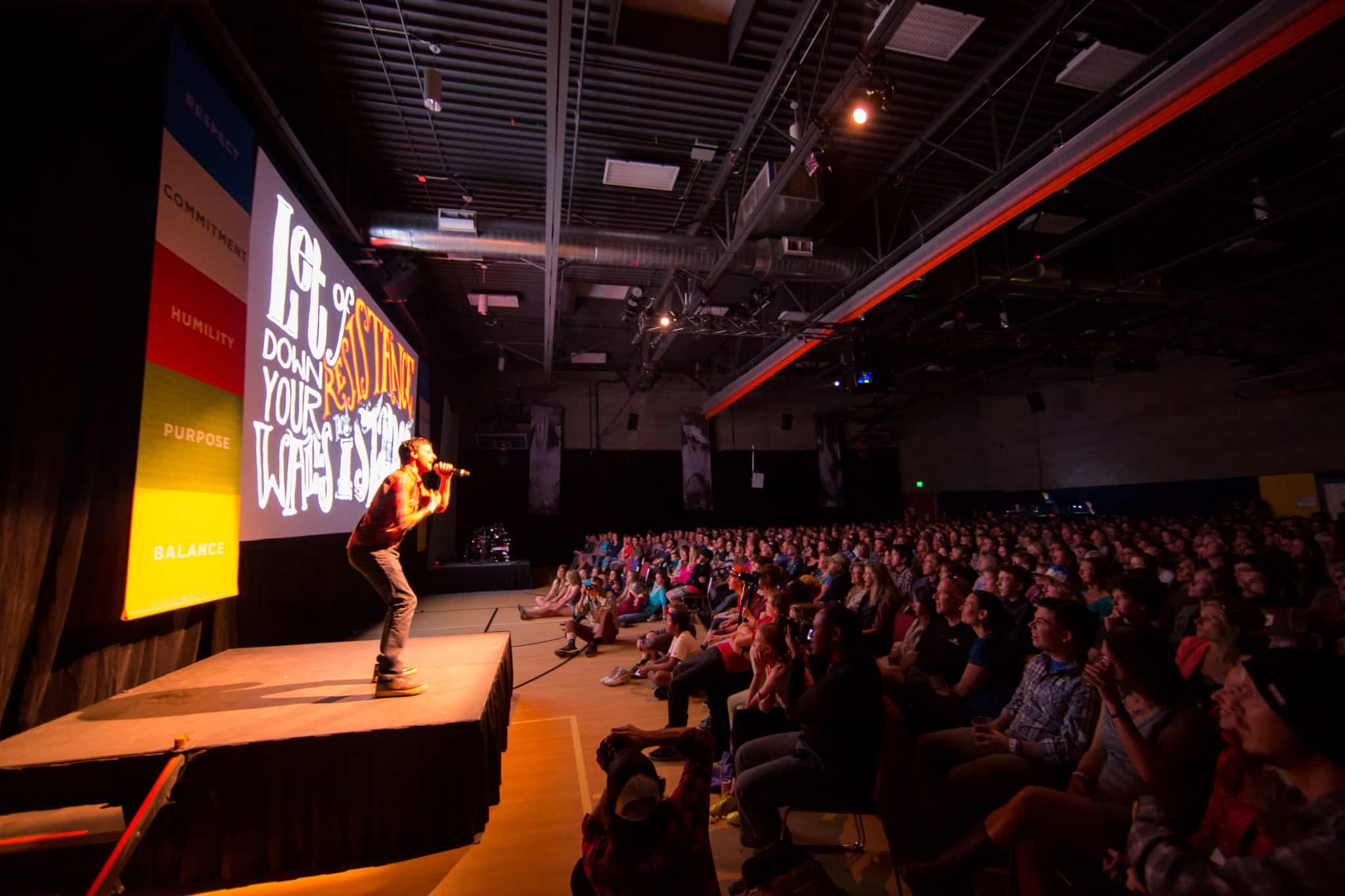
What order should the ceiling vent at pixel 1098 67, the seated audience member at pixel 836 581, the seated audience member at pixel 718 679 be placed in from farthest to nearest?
the seated audience member at pixel 836 581 < the ceiling vent at pixel 1098 67 < the seated audience member at pixel 718 679

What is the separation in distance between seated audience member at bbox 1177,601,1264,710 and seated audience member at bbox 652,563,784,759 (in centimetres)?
221

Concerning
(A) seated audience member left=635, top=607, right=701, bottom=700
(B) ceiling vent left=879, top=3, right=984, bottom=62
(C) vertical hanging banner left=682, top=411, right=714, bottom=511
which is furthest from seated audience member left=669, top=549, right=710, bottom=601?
(C) vertical hanging banner left=682, top=411, right=714, bottom=511

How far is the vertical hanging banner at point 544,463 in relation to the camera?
14234 mm

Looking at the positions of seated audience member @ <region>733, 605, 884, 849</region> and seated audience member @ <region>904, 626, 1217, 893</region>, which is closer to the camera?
seated audience member @ <region>904, 626, 1217, 893</region>

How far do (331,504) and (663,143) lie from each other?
4786 mm

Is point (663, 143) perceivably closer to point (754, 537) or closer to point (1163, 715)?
point (1163, 715)

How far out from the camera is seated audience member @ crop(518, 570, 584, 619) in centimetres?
869

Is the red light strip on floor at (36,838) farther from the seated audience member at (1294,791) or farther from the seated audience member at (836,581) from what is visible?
the seated audience member at (836,581)

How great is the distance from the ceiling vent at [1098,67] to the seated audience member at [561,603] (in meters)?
8.11

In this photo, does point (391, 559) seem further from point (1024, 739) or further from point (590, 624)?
point (590, 624)

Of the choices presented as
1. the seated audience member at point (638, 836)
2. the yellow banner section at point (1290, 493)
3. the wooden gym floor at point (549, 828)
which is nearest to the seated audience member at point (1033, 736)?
the wooden gym floor at point (549, 828)

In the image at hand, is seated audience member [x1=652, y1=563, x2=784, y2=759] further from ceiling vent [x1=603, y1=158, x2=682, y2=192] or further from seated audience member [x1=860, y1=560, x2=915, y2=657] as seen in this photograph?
ceiling vent [x1=603, y1=158, x2=682, y2=192]

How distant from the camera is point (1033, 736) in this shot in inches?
92.4

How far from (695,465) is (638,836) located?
14.1 meters
